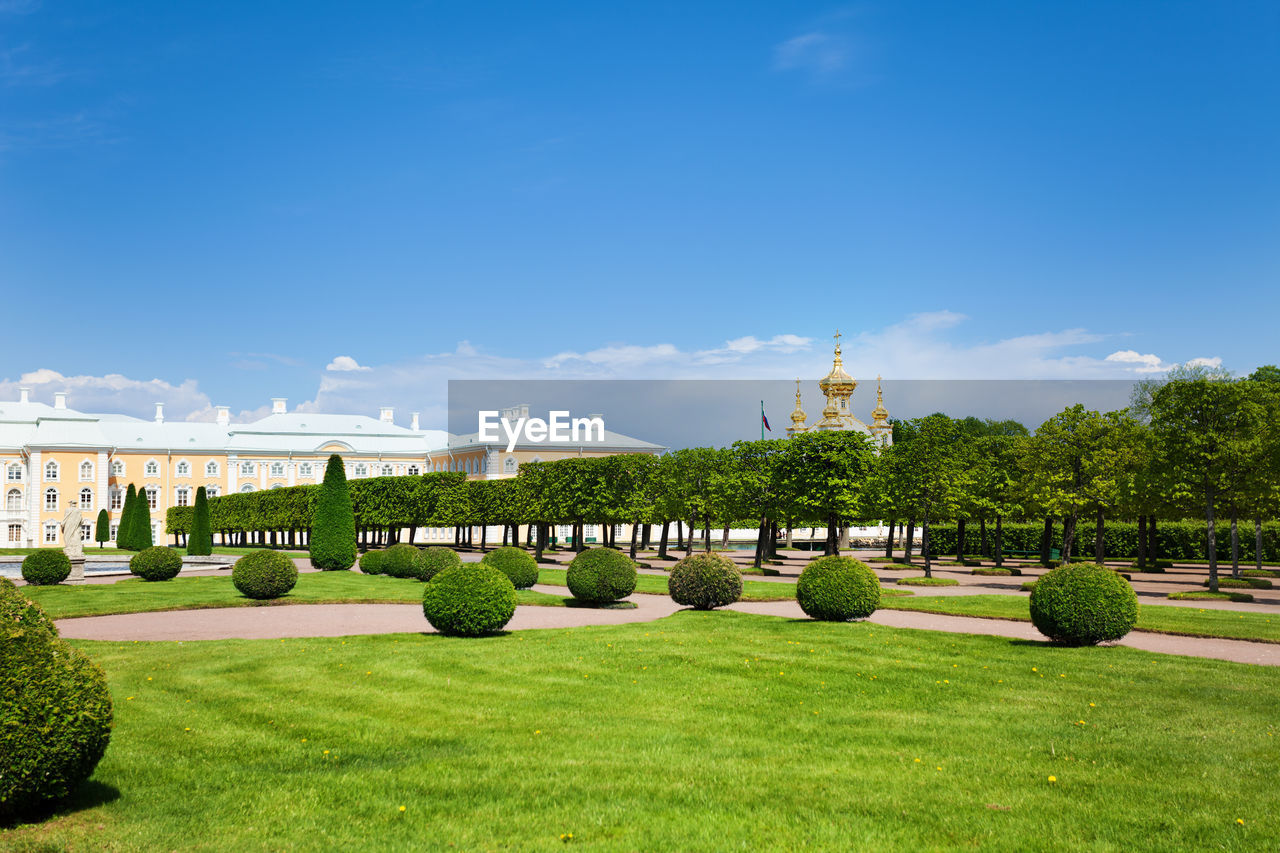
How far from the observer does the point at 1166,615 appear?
21.4m

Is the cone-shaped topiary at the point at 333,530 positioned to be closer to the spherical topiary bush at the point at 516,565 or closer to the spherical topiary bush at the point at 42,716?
the spherical topiary bush at the point at 516,565

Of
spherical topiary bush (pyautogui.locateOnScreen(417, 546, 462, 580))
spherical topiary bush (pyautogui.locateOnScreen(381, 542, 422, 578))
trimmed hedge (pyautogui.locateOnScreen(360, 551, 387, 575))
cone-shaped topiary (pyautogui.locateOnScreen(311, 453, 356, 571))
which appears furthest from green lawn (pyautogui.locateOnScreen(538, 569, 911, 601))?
cone-shaped topiary (pyautogui.locateOnScreen(311, 453, 356, 571))

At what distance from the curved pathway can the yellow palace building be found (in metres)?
63.2

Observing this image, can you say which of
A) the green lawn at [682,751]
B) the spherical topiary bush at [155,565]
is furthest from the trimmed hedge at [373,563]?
the green lawn at [682,751]

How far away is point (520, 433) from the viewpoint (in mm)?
90875

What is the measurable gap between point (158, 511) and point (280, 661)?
288 feet

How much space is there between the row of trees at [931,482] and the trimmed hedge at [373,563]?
361 centimetres

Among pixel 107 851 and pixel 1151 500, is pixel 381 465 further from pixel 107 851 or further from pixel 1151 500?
pixel 107 851

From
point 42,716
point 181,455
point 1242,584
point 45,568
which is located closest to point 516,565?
point 45,568

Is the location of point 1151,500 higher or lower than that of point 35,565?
higher

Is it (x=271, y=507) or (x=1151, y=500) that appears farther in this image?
(x=271, y=507)

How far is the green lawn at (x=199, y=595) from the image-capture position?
24938 millimetres

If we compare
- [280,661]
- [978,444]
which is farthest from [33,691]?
[978,444]

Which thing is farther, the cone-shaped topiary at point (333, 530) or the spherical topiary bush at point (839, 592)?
the cone-shaped topiary at point (333, 530)
